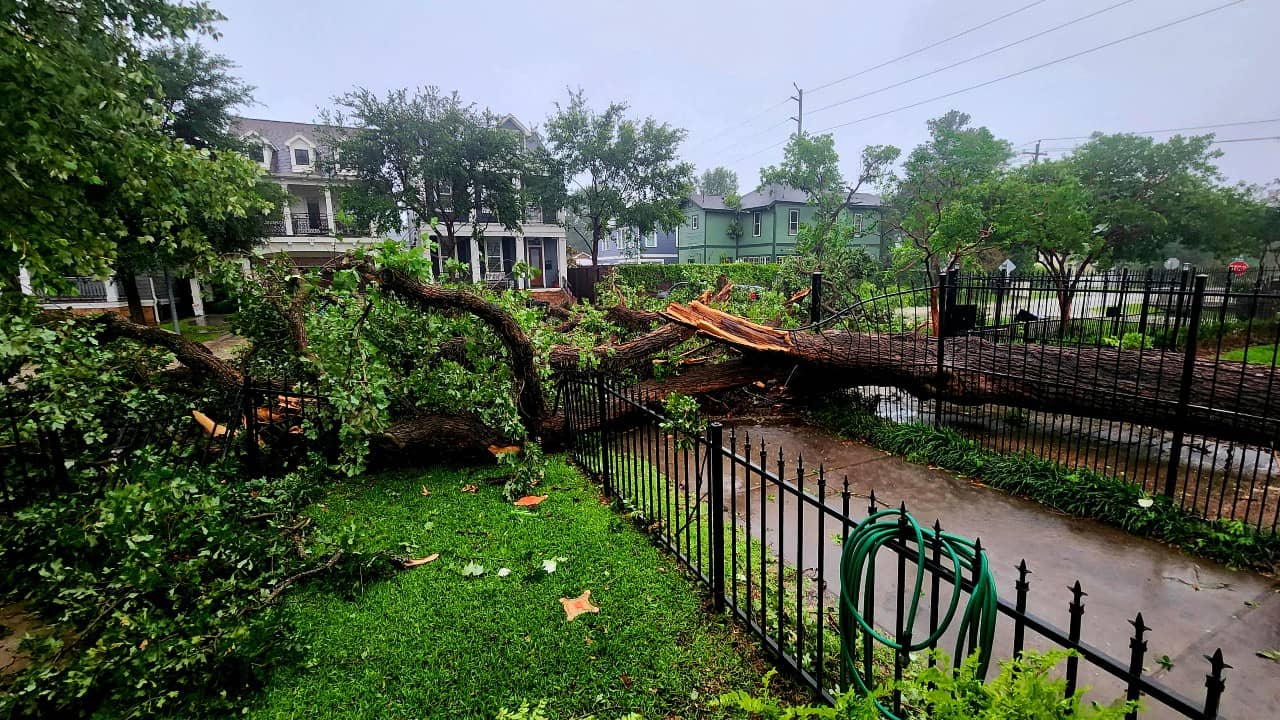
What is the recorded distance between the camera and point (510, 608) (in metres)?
3.29

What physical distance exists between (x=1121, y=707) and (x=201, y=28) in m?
8.29

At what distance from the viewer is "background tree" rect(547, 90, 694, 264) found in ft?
92.7

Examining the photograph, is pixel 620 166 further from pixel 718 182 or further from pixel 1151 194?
pixel 718 182

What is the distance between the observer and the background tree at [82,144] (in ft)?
11.5

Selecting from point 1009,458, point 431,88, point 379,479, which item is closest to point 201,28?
point 379,479

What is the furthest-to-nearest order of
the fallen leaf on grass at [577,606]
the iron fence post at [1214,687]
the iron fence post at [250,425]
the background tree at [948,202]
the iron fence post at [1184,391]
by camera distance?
the background tree at [948,202], the iron fence post at [250,425], the iron fence post at [1184,391], the fallen leaf on grass at [577,606], the iron fence post at [1214,687]

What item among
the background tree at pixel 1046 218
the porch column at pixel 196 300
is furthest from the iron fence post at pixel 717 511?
the porch column at pixel 196 300

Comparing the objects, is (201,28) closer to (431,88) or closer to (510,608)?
(510,608)

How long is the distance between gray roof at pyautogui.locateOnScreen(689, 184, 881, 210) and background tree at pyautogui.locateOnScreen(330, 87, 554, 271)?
67.9 feet

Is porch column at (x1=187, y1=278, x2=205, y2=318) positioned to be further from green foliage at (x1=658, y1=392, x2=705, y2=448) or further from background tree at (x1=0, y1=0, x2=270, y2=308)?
green foliage at (x1=658, y1=392, x2=705, y2=448)

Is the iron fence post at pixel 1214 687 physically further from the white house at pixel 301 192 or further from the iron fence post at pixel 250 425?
the white house at pixel 301 192

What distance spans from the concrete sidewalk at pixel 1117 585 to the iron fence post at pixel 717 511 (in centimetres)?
41

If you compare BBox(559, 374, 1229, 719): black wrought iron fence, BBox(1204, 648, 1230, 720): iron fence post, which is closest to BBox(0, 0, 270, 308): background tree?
BBox(559, 374, 1229, 719): black wrought iron fence

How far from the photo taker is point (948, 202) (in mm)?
20109
